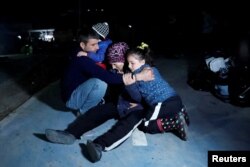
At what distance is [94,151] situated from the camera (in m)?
3.33

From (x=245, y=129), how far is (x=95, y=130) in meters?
2.13

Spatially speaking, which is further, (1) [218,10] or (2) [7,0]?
(2) [7,0]

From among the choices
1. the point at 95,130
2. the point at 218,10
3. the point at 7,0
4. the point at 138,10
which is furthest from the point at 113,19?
the point at 95,130

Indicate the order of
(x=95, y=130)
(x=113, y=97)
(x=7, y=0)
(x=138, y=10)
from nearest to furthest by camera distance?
(x=95, y=130) → (x=113, y=97) → (x=138, y=10) → (x=7, y=0)

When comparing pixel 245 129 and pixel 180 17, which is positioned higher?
pixel 180 17

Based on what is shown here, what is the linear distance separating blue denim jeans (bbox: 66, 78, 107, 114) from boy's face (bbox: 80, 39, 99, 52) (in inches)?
19.0

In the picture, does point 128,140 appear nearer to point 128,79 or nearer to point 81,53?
point 128,79

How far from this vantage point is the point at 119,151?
12.0ft

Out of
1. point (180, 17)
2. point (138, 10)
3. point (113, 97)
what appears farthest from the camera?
point (138, 10)

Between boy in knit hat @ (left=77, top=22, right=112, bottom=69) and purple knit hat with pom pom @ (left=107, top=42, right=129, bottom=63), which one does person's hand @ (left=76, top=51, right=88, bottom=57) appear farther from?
purple knit hat with pom pom @ (left=107, top=42, right=129, bottom=63)

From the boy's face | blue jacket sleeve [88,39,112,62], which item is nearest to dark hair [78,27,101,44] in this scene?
the boy's face

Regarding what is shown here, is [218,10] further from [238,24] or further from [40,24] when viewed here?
[40,24]

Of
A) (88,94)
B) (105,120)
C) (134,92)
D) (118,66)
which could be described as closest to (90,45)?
(118,66)

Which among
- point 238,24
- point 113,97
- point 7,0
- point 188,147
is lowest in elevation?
point 188,147
